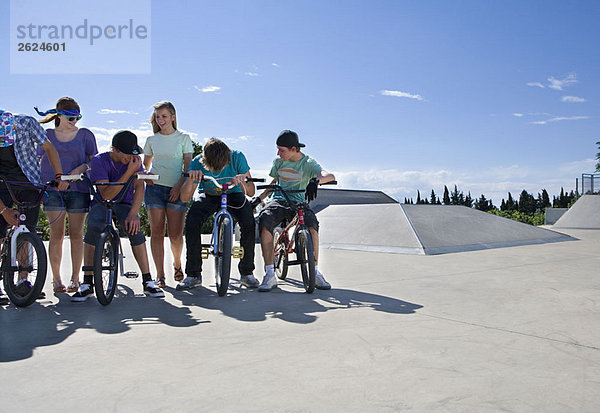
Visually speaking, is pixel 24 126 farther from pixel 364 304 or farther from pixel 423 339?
pixel 423 339

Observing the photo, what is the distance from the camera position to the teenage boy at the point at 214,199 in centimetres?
521

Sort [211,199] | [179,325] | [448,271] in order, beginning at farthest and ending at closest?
[448,271] → [211,199] → [179,325]

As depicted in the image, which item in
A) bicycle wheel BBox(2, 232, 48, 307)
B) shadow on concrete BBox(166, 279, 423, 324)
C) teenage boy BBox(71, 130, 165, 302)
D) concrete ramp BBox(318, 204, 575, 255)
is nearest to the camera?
shadow on concrete BBox(166, 279, 423, 324)

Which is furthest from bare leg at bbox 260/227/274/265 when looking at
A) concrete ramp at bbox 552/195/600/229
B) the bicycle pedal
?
concrete ramp at bbox 552/195/600/229

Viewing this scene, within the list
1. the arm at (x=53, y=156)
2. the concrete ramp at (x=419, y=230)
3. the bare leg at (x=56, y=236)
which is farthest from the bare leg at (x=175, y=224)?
the concrete ramp at (x=419, y=230)

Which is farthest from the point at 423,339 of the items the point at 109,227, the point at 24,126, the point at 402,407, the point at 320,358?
the point at 24,126

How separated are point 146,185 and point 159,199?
0.65 ft

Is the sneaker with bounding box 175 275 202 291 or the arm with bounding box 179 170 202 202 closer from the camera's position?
the arm with bounding box 179 170 202 202

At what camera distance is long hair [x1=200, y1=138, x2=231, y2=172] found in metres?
5.20

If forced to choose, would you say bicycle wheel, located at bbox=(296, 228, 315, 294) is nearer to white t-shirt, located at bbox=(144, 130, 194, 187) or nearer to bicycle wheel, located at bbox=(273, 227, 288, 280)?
bicycle wheel, located at bbox=(273, 227, 288, 280)

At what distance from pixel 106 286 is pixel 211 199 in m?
1.35

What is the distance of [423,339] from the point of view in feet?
10.5

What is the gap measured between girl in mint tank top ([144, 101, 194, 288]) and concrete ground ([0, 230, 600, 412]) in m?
0.71

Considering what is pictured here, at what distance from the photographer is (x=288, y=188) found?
5.66m
